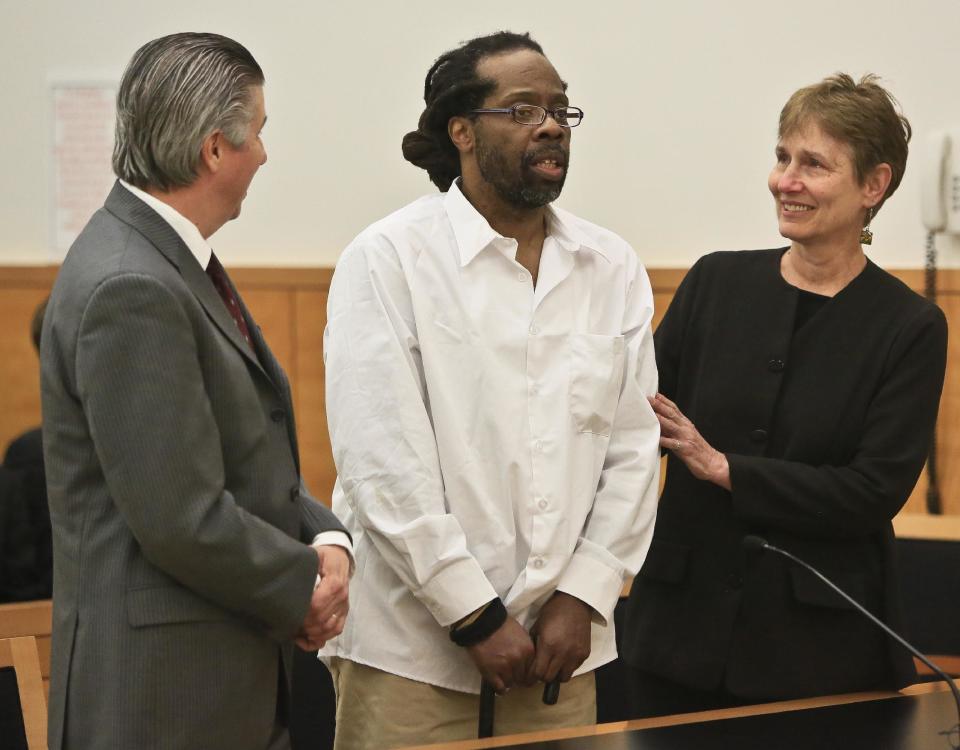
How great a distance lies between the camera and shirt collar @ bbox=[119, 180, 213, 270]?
163 cm

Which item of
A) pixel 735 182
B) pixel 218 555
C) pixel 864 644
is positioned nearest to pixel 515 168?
pixel 218 555

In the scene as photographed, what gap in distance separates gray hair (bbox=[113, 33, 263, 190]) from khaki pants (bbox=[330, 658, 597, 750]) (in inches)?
32.5

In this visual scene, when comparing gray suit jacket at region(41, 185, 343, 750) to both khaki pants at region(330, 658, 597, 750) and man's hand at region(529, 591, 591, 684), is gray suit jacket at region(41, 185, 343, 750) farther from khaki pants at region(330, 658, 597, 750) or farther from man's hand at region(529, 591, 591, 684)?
man's hand at region(529, 591, 591, 684)

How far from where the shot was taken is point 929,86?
13.1 feet

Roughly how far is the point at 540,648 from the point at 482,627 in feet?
0.32

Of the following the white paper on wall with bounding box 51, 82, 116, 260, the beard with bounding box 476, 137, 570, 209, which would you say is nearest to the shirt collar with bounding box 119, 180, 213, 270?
the beard with bounding box 476, 137, 570, 209

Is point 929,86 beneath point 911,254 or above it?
above

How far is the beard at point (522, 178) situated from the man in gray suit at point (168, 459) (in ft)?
1.43

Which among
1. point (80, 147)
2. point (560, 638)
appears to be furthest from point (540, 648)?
point (80, 147)

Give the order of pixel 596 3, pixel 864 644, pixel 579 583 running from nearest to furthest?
pixel 579 583, pixel 864 644, pixel 596 3

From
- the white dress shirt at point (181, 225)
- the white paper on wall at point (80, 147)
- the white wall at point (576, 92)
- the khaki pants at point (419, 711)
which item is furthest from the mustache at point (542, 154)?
the white paper on wall at point (80, 147)

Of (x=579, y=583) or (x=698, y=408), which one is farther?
(x=698, y=408)

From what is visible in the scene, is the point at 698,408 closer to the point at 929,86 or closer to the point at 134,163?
the point at 134,163

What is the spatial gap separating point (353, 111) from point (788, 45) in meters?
1.54
